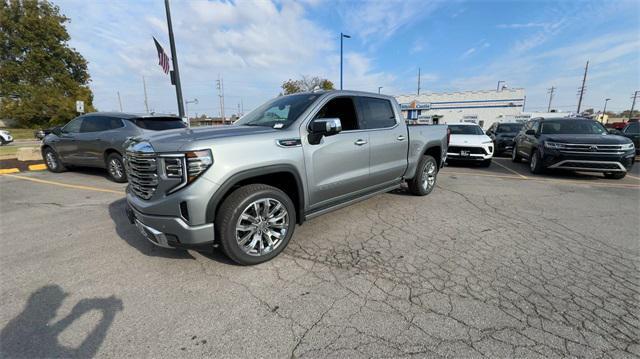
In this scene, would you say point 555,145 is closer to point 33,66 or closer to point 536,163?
point 536,163

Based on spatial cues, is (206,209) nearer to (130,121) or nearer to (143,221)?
(143,221)

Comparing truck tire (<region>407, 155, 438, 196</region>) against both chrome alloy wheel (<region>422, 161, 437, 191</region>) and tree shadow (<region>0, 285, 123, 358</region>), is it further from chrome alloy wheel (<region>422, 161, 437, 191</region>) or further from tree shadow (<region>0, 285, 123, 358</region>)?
tree shadow (<region>0, 285, 123, 358</region>)

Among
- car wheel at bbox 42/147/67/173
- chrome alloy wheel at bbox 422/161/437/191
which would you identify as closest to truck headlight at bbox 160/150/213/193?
chrome alloy wheel at bbox 422/161/437/191

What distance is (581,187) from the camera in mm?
6730

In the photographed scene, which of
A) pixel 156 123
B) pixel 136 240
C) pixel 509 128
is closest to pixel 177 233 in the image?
pixel 136 240

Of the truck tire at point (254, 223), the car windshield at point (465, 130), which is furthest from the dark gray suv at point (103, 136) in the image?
the car windshield at point (465, 130)

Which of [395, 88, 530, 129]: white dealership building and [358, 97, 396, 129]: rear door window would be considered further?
[395, 88, 530, 129]: white dealership building

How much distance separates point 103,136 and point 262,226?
587 centimetres

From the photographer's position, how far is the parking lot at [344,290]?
2020 millimetres

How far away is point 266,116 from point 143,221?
1.96m

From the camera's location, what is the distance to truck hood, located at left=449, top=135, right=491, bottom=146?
31.0ft

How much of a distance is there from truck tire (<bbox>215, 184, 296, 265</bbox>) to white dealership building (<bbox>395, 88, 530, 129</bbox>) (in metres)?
37.8

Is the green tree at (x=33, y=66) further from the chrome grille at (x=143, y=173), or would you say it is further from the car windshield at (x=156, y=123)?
the chrome grille at (x=143, y=173)

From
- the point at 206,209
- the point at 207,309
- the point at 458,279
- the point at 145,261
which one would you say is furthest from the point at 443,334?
the point at 145,261
